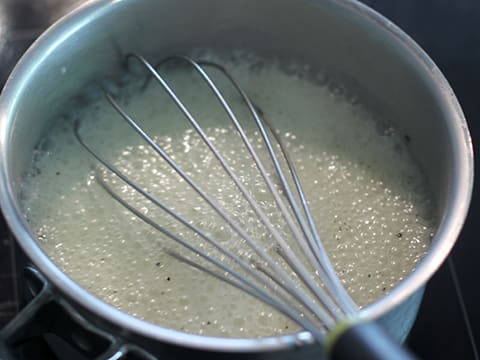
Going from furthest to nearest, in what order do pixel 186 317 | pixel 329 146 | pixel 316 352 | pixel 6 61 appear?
pixel 6 61, pixel 329 146, pixel 186 317, pixel 316 352

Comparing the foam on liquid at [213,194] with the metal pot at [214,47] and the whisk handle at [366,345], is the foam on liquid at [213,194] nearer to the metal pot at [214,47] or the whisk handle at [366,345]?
the metal pot at [214,47]

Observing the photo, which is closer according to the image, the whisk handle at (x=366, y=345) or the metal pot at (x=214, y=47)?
the whisk handle at (x=366, y=345)

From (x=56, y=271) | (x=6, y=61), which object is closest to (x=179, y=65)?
(x=6, y=61)

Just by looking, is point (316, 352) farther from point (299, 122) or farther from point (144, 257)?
point (299, 122)

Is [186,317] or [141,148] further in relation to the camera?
[141,148]

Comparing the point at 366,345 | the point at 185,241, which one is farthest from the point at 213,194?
the point at 366,345

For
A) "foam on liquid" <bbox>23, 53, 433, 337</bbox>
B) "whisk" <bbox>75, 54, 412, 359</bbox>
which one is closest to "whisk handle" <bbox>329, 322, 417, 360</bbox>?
"whisk" <bbox>75, 54, 412, 359</bbox>

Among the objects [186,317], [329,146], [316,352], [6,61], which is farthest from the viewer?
[6,61]

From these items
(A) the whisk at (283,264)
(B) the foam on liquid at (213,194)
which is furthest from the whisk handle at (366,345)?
(B) the foam on liquid at (213,194)
